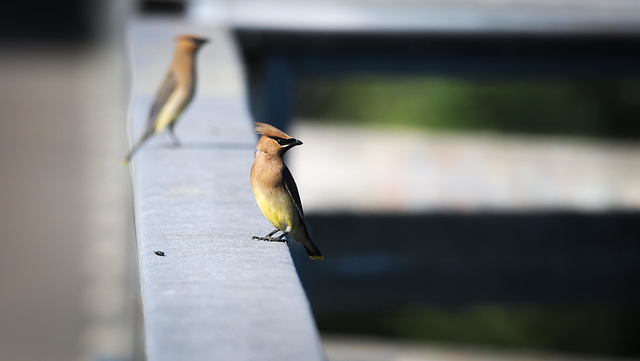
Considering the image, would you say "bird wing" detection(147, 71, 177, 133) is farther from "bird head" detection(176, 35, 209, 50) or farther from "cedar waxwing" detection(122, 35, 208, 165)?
"bird head" detection(176, 35, 209, 50)

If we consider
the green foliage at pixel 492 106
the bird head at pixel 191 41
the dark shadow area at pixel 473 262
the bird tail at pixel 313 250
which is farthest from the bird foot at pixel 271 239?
the green foliage at pixel 492 106

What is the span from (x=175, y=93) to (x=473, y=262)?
3.99 meters

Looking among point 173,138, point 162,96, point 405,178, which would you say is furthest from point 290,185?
point 405,178

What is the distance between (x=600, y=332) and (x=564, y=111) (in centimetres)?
303

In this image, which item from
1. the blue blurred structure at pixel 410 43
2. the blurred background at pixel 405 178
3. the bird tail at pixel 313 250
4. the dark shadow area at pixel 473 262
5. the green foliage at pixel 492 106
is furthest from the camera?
the green foliage at pixel 492 106

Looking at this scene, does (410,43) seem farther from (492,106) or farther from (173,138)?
(492,106)

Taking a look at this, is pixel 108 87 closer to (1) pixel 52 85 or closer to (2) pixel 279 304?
(1) pixel 52 85

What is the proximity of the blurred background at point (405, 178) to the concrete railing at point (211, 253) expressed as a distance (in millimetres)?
859

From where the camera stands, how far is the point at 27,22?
16.5 m

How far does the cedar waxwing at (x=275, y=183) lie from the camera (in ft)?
7.79

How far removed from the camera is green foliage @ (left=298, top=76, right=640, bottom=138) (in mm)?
11023

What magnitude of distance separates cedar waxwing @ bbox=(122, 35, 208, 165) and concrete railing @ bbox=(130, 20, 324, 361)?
0.24 feet

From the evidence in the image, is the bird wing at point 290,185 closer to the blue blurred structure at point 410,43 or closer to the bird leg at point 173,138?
the bird leg at point 173,138

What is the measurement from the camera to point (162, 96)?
3.14 metres
